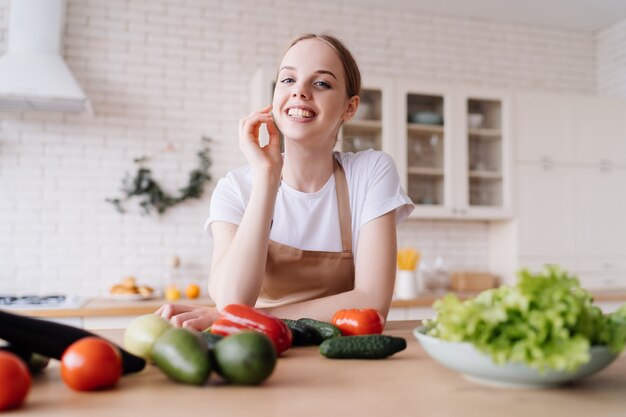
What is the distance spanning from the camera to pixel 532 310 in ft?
2.54

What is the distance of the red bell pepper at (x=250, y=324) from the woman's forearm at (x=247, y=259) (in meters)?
0.53

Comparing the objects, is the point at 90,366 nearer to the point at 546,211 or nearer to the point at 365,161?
the point at 365,161

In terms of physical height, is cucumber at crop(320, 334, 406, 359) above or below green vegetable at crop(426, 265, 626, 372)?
below

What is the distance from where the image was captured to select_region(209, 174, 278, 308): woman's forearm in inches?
63.6

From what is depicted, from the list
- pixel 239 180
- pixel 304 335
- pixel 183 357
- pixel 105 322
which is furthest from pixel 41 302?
pixel 183 357

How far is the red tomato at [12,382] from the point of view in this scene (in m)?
0.72

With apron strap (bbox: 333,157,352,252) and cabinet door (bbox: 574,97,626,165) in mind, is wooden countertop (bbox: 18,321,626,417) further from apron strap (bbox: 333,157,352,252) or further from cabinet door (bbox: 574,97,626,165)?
cabinet door (bbox: 574,97,626,165)

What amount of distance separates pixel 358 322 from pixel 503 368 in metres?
0.44

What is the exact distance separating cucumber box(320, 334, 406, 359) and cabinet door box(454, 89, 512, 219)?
330cm

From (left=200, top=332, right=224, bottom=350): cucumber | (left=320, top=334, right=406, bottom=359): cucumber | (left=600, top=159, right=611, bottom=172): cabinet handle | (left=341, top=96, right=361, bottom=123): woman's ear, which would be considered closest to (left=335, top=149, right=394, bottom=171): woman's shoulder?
(left=341, top=96, right=361, bottom=123): woman's ear

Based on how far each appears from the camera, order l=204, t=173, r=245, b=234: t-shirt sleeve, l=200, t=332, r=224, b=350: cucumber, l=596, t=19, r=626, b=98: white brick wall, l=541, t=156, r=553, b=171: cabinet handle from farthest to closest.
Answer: l=596, t=19, r=626, b=98: white brick wall
l=541, t=156, r=553, b=171: cabinet handle
l=204, t=173, r=245, b=234: t-shirt sleeve
l=200, t=332, r=224, b=350: cucumber

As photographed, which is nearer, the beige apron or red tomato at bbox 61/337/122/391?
red tomato at bbox 61/337/122/391

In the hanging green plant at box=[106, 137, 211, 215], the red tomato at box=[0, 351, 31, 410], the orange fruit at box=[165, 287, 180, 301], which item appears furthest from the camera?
the hanging green plant at box=[106, 137, 211, 215]

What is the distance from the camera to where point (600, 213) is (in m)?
4.55
